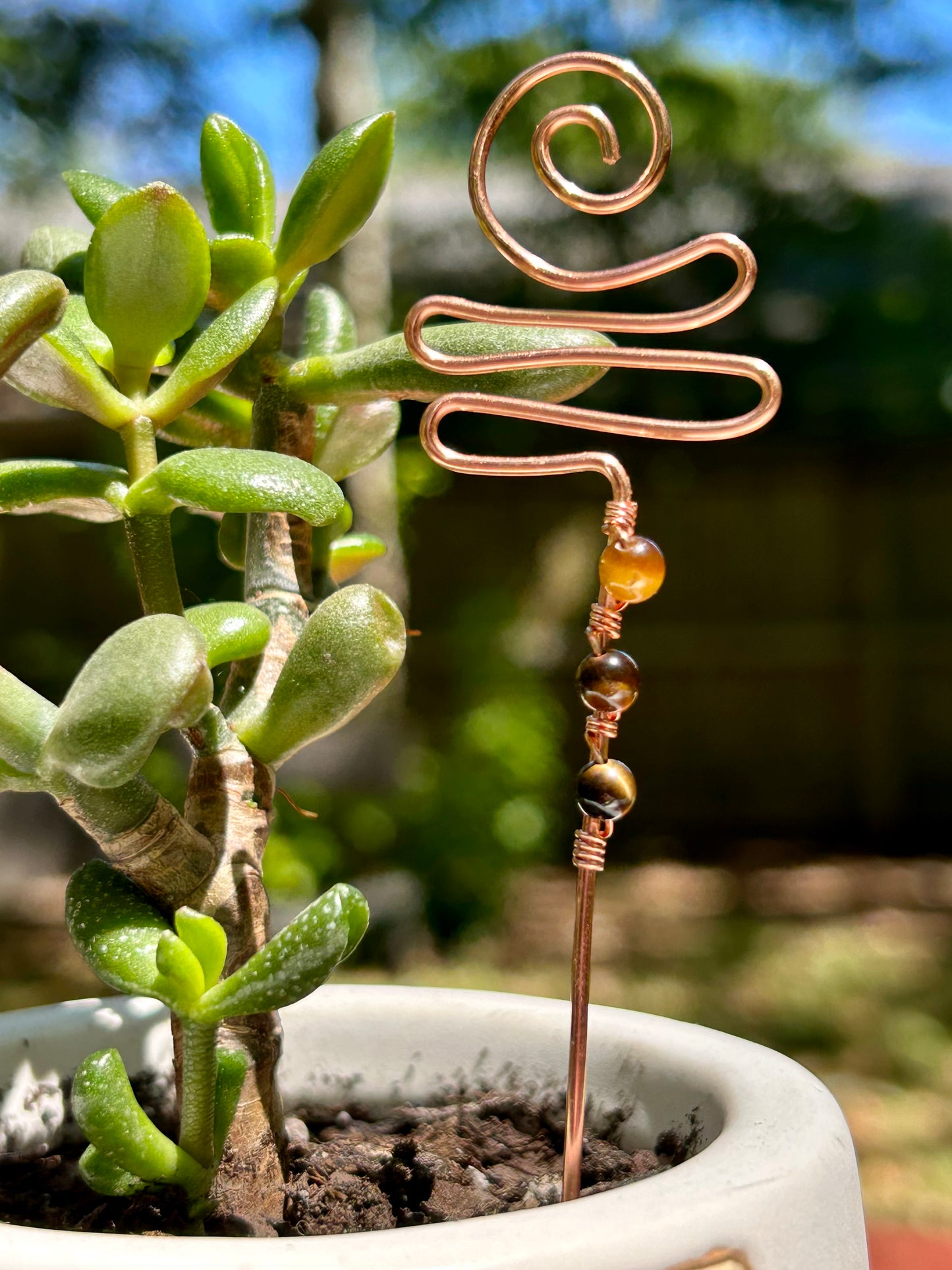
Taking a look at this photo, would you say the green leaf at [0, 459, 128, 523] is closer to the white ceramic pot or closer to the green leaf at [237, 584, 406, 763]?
the green leaf at [237, 584, 406, 763]

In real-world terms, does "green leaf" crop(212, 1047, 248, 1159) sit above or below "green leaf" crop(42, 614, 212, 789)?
below

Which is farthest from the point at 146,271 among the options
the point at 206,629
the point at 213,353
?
the point at 206,629

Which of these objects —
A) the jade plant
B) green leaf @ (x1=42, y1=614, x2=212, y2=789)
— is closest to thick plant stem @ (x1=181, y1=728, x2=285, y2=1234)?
the jade plant

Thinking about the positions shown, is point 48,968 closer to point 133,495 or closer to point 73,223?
point 73,223

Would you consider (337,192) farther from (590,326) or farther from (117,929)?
(117,929)

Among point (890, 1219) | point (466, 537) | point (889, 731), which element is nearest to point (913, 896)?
point (889, 731)
